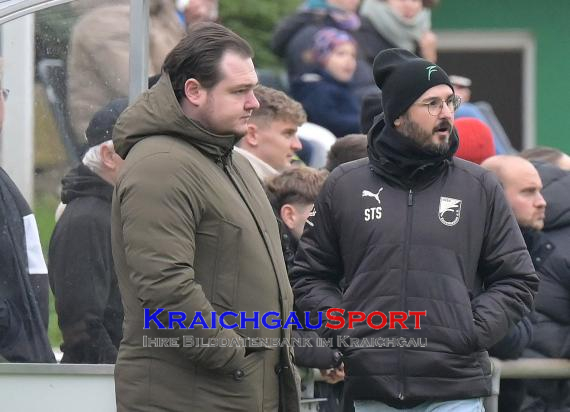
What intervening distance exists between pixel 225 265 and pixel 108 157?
44.9 inches

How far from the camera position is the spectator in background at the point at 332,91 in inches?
344

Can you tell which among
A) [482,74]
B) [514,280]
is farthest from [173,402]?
[482,74]

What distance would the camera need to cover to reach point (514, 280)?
473cm

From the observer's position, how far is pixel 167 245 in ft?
13.6

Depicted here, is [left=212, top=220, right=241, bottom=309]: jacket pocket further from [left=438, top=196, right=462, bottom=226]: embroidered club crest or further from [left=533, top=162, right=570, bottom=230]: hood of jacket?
[left=533, top=162, right=570, bottom=230]: hood of jacket

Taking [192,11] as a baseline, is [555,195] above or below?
below

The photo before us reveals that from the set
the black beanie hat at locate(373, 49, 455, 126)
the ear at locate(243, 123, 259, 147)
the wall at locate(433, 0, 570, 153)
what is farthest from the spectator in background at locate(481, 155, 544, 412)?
the wall at locate(433, 0, 570, 153)

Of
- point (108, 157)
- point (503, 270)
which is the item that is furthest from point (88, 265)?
point (503, 270)

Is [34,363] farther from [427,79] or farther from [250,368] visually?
[427,79]

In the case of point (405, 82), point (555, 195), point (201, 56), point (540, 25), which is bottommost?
point (540, 25)

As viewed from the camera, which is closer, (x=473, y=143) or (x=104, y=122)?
(x=104, y=122)

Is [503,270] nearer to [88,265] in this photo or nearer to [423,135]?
[423,135]

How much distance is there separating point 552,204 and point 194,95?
6.78 ft

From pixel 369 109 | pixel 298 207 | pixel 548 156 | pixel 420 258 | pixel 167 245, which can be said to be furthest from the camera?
pixel 548 156
